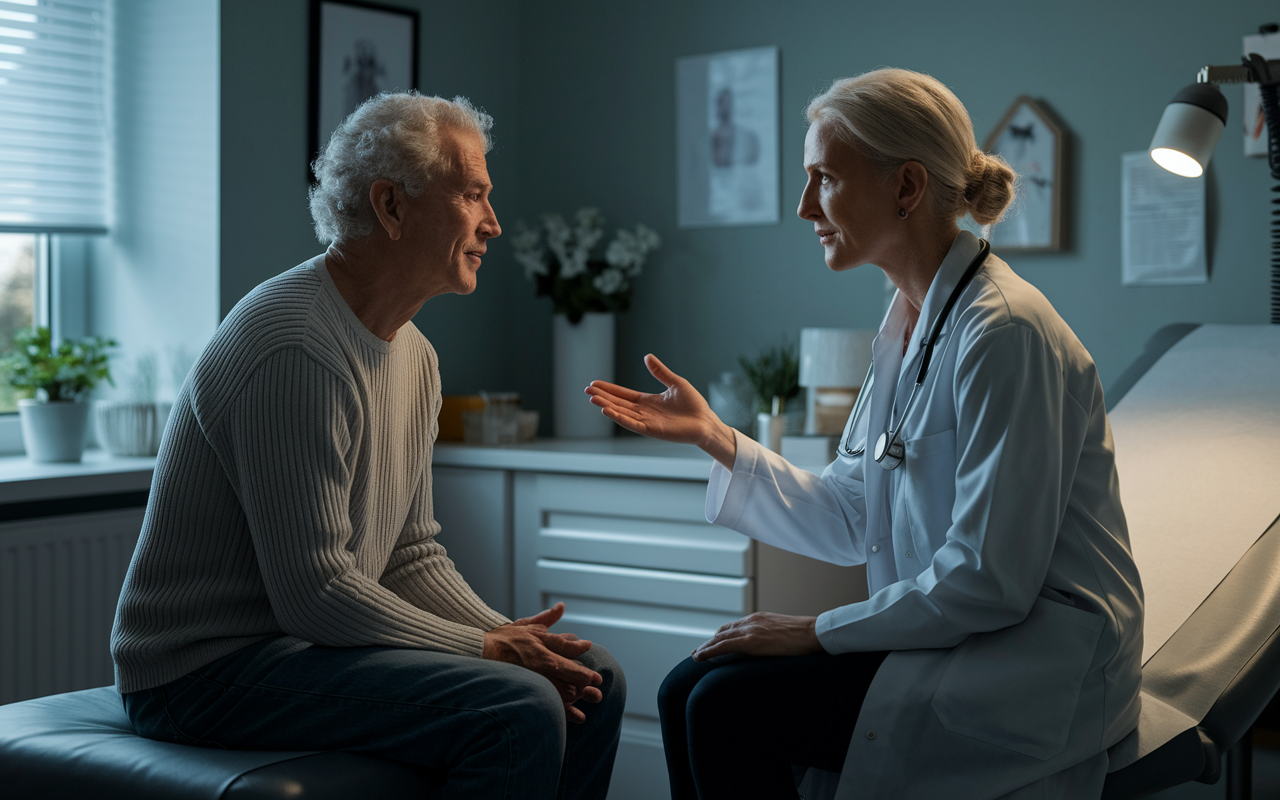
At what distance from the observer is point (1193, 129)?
1.99 metres

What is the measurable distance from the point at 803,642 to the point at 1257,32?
194 cm

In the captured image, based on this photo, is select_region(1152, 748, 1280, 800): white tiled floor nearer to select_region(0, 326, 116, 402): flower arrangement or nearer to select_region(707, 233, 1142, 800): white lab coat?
select_region(707, 233, 1142, 800): white lab coat

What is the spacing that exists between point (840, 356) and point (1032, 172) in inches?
26.9

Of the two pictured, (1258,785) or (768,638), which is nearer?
(768,638)

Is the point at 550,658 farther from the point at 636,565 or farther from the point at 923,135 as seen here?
the point at 636,565

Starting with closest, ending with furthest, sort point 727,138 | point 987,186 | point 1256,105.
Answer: point 987,186, point 1256,105, point 727,138

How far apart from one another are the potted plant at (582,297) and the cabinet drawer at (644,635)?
709 millimetres

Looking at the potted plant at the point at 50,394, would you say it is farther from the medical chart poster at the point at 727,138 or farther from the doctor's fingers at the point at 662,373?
the medical chart poster at the point at 727,138

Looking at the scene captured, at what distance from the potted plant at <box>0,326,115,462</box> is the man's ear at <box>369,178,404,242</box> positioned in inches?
53.6

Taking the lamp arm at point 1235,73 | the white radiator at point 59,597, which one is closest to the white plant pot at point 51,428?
the white radiator at point 59,597

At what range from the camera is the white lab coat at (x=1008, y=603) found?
1.31 metres

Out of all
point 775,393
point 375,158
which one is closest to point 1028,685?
point 375,158

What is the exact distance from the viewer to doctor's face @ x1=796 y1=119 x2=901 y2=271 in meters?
1.55

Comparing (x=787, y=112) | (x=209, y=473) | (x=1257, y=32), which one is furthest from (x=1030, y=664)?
(x=787, y=112)
